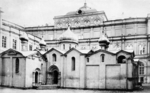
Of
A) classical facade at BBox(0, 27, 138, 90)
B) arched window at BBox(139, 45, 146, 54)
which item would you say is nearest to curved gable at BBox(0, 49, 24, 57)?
classical facade at BBox(0, 27, 138, 90)

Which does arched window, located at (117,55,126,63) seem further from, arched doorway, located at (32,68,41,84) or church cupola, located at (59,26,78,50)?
arched doorway, located at (32,68,41,84)

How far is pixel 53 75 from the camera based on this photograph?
80.5ft

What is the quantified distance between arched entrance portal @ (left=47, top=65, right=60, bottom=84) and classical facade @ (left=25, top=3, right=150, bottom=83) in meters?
15.3

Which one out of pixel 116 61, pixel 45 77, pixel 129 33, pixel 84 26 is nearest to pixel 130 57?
pixel 116 61

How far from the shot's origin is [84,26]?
42.2 metres

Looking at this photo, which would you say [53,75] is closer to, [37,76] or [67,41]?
[37,76]

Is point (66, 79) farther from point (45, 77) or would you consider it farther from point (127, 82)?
point (127, 82)

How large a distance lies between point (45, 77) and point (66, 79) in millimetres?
3011

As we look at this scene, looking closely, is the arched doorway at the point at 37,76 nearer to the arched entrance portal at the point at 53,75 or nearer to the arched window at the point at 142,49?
the arched entrance portal at the point at 53,75

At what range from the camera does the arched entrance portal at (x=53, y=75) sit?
24.2 meters

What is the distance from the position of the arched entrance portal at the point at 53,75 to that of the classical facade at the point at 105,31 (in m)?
15.3

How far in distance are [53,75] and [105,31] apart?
20.0 meters

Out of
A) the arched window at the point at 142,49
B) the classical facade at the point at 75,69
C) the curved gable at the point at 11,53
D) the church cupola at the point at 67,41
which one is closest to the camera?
the classical facade at the point at 75,69

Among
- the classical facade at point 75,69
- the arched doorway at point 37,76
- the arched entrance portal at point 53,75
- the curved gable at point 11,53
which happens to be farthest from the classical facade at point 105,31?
the curved gable at point 11,53
